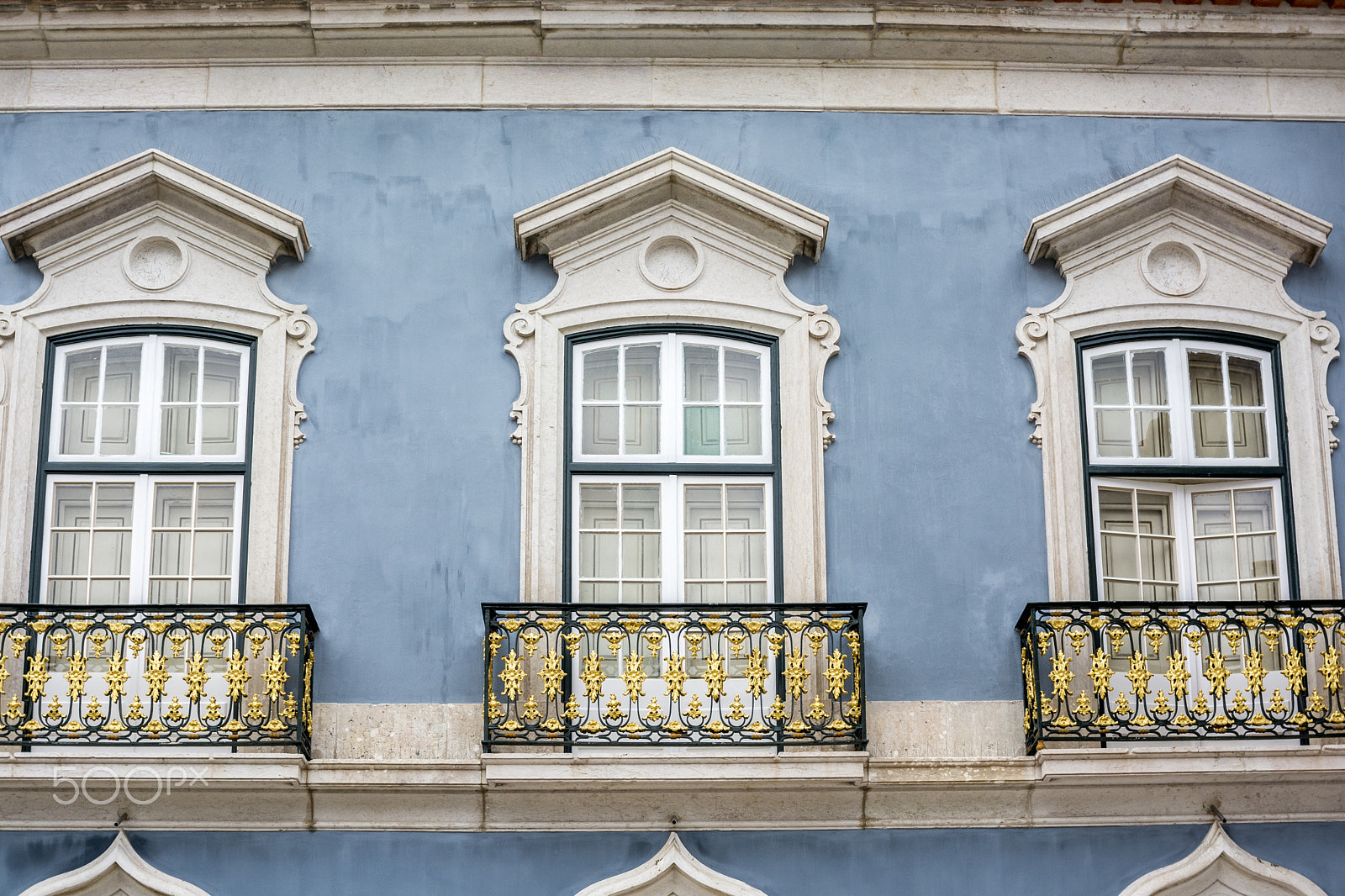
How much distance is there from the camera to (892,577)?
358 inches

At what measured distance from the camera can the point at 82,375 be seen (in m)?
9.45

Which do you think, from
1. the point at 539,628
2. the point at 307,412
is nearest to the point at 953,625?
the point at 539,628

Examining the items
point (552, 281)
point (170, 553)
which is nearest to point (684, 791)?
point (552, 281)

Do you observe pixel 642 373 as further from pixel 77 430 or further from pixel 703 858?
pixel 77 430

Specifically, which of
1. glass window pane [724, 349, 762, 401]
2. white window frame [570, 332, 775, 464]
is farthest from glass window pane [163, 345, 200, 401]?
glass window pane [724, 349, 762, 401]

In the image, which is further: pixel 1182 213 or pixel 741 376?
pixel 1182 213

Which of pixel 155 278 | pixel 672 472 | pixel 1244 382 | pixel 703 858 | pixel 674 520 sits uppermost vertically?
pixel 155 278

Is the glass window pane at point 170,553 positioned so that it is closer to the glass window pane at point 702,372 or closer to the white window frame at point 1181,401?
the glass window pane at point 702,372

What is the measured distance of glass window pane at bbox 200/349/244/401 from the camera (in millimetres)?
9391

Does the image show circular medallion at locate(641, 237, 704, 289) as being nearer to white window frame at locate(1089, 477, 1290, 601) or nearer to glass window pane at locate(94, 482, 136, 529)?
white window frame at locate(1089, 477, 1290, 601)

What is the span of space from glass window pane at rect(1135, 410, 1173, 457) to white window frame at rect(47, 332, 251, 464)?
15.1ft

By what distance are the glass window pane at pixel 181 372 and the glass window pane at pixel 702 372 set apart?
254cm

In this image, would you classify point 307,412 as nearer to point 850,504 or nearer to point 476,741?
point 476,741

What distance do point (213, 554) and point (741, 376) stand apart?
9.32ft
